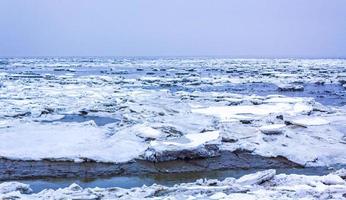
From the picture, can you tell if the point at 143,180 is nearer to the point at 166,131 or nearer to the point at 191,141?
the point at 191,141

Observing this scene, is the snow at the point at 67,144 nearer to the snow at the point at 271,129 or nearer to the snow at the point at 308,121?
the snow at the point at 271,129

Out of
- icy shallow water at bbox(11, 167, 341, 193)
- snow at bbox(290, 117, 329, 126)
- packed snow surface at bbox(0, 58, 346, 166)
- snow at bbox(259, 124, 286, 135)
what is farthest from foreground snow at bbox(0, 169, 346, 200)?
snow at bbox(290, 117, 329, 126)

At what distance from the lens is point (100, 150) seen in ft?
30.6

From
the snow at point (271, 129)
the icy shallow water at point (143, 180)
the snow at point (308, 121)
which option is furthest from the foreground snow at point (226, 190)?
the snow at point (308, 121)

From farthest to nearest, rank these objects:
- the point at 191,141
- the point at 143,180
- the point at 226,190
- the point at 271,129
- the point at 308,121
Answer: the point at 308,121 → the point at 271,129 → the point at 191,141 → the point at 143,180 → the point at 226,190

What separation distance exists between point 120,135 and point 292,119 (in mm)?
4968

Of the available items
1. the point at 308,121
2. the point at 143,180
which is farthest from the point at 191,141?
the point at 308,121

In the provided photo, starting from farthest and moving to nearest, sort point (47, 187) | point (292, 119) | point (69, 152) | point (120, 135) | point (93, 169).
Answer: point (292, 119)
point (120, 135)
point (69, 152)
point (93, 169)
point (47, 187)

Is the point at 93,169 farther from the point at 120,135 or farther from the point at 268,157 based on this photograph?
the point at 268,157

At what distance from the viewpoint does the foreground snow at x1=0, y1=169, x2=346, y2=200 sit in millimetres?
6410

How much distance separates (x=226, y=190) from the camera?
266 inches

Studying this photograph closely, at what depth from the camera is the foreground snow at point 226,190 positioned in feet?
21.0

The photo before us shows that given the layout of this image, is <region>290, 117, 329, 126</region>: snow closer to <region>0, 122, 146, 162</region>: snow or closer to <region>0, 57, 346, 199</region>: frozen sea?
<region>0, 57, 346, 199</region>: frozen sea

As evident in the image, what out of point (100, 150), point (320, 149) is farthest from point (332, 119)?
point (100, 150)
